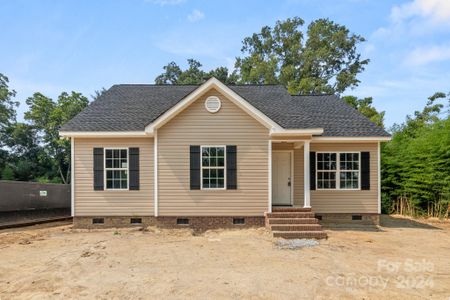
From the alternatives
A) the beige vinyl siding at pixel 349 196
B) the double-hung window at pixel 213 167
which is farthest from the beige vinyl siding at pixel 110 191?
the beige vinyl siding at pixel 349 196

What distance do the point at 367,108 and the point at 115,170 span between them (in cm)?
2070

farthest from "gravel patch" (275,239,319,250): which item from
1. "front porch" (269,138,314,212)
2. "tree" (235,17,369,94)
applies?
"tree" (235,17,369,94)

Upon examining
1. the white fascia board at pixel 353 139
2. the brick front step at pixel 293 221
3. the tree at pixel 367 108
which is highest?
the tree at pixel 367 108

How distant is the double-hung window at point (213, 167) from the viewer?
34.0 feet

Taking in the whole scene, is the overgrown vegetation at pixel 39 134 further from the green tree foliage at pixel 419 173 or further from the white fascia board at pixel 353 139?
the green tree foliage at pixel 419 173

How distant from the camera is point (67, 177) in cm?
2928

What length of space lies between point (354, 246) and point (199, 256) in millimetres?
3905

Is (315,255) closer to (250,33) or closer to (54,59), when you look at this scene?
(54,59)

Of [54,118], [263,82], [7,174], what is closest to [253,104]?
[263,82]

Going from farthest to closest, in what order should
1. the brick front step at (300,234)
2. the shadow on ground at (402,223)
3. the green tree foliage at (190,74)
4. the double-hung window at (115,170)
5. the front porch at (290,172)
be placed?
the green tree foliage at (190,74) → the shadow on ground at (402,223) → the double-hung window at (115,170) → the front porch at (290,172) → the brick front step at (300,234)

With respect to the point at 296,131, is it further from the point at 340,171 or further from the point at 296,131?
the point at 340,171

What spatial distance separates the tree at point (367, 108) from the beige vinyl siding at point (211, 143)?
15611 millimetres

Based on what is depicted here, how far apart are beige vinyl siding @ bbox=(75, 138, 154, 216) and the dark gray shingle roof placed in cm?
47

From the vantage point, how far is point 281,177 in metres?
11.5
